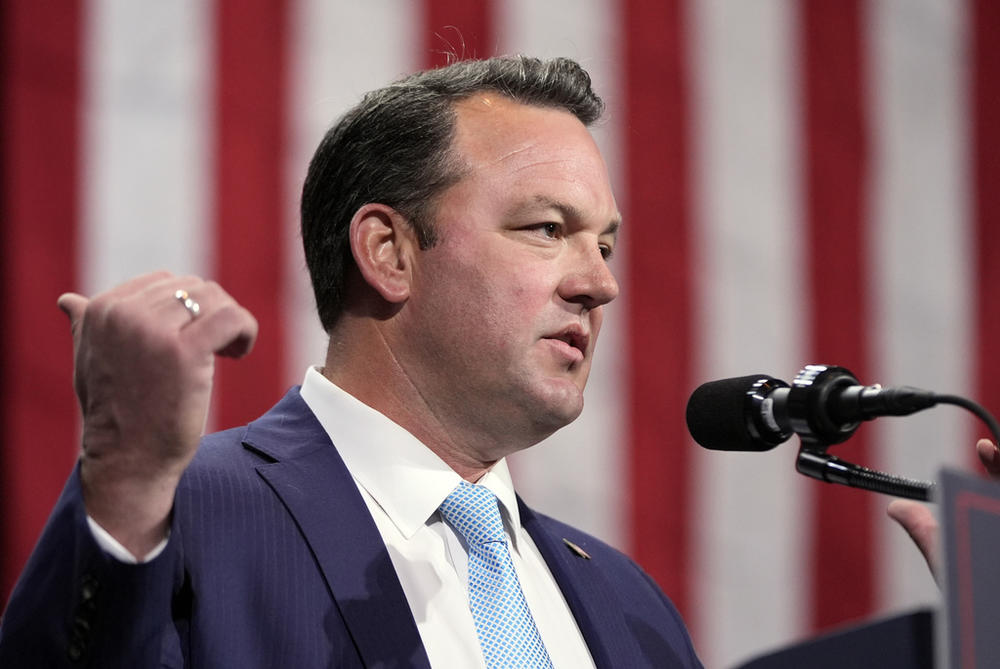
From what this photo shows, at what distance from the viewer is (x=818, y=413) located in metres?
1.07

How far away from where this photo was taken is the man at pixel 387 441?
3.22 feet

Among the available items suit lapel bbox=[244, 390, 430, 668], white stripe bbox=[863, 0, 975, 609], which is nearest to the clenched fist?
suit lapel bbox=[244, 390, 430, 668]

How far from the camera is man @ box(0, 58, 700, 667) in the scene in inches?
38.6

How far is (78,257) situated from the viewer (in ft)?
8.34

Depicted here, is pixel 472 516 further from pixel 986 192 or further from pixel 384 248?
pixel 986 192

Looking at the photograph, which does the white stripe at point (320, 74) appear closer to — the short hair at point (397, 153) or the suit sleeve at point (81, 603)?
the short hair at point (397, 153)

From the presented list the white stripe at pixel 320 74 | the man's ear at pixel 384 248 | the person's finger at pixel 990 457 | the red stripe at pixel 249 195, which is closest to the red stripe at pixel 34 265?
the red stripe at pixel 249 195

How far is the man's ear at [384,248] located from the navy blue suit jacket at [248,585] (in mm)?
203

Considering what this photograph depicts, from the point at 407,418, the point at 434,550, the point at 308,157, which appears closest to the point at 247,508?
the point at 434,550

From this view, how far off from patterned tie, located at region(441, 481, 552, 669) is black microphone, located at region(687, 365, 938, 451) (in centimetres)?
34

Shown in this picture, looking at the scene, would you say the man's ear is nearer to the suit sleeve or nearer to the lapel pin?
the lapel pin

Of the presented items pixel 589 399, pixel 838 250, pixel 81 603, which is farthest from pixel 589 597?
pixel 838 250

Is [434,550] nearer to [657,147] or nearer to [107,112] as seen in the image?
[107,112]

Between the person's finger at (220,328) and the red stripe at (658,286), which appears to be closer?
the person's finger at (220,328)
